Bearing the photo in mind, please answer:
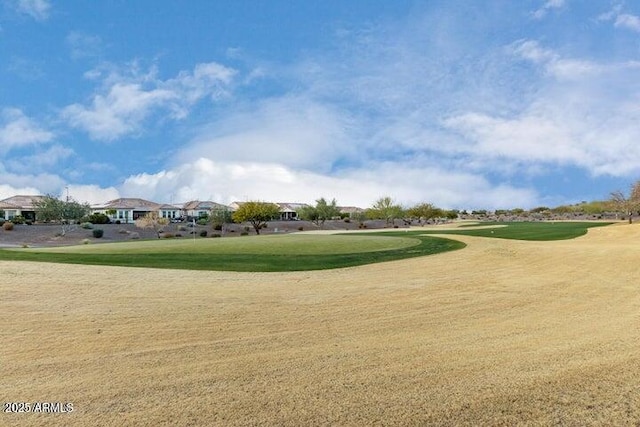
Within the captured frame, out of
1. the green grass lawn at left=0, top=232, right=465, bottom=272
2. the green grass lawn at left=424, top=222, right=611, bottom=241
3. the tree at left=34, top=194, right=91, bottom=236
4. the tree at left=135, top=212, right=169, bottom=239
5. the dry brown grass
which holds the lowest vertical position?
the dry brown grass

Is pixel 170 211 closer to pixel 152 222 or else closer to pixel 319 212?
pixel 319 212

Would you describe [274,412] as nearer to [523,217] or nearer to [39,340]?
[39,340]

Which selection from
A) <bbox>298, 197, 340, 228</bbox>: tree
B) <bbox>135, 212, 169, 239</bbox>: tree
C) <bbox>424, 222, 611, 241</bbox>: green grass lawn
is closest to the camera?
<bbox>424, 222, 611, 241</bbox>: green grass lawn

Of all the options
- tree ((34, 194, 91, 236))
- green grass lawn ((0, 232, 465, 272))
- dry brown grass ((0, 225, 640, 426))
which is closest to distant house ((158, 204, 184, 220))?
tree ((34, 194, 91, 236))

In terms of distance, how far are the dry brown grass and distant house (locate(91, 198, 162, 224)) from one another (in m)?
115

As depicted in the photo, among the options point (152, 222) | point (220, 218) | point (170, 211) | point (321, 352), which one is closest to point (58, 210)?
point (152, 222)

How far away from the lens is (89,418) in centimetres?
550

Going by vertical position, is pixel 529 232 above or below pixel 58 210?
below

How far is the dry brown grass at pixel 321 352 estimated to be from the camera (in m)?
5.70

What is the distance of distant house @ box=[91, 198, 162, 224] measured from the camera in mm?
121750

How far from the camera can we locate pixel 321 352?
7.92 m

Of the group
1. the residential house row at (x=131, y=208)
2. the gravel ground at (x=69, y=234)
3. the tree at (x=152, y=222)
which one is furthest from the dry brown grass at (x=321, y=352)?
the residential house row at (x=131, y=208)

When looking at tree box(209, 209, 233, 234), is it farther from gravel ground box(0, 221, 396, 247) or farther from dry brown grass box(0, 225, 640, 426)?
dry brown grass box(0, 225, 640, 426)

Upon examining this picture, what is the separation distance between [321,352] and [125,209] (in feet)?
421
